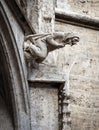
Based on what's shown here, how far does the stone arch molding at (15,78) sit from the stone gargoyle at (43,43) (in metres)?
0.10

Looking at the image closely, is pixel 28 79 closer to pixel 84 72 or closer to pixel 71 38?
pixel 71 38

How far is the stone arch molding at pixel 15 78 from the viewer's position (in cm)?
286

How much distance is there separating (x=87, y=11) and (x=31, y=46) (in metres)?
2.26

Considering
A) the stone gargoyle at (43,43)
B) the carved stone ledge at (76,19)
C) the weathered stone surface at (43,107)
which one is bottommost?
the carved stone ledge at (76,19)

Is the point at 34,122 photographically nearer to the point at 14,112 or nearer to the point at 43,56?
the point at 14,112

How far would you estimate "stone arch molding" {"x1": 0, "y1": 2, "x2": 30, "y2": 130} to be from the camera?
286cm

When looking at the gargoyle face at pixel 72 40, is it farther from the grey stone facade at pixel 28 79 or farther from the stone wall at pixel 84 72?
the stone wall at pixel 84 72

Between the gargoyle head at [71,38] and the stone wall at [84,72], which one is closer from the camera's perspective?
the gargoyle head at [71,38]

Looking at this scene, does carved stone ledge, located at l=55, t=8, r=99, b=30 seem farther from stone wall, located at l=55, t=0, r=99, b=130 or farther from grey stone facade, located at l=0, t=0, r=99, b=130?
grey stone facade, located at l=0, t=0, r=99, b=130

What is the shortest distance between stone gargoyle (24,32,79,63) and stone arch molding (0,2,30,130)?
102 millimetres

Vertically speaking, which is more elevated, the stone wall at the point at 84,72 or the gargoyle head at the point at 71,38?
the gargoyle head at the point at 71,38

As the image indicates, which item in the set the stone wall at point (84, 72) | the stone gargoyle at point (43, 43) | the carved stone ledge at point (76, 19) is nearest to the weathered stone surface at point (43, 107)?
the stone gargoyle at point (43, 43)

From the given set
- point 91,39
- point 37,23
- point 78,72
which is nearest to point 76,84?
point 78,72

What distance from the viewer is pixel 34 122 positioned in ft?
9.64
